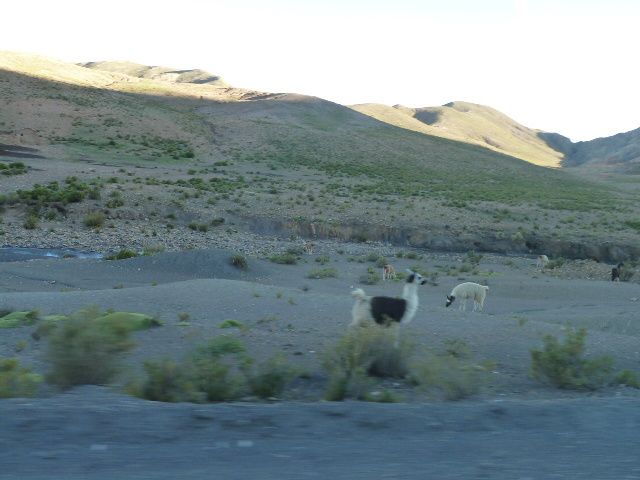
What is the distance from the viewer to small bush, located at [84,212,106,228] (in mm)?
40500

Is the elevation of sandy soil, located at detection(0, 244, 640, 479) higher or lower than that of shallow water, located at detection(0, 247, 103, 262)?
higher

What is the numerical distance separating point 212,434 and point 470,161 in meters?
102

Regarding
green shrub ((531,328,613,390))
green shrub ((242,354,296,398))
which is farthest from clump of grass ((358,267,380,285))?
green shrub ((242,354,296,398))

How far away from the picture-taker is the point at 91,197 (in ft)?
147

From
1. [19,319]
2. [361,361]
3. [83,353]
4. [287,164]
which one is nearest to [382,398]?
[361,361]

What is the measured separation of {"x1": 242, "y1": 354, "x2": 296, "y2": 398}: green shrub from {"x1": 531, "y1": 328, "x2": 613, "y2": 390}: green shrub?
427 cm

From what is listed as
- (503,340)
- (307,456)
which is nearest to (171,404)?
(307,456)

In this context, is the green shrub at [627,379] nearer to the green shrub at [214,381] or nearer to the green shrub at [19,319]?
the green shrub at [214,381]

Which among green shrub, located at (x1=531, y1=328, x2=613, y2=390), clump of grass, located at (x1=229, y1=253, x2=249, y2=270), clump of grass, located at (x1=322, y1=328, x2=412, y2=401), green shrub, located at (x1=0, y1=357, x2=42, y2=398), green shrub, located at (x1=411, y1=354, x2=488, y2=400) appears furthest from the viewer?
clump of grass, located at (x1=229, y1=253, x2=249, y2=270)

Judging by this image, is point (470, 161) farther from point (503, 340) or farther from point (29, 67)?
point (503, 340)

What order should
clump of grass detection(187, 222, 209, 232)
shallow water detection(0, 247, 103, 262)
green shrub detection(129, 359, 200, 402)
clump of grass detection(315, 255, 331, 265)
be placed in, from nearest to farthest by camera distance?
green shrub detection(129, 359, 200, 402) → shallow water detection(0, 247, 103, 262) → clump of grass detection(315, 255, 331, 265) → clump of grass detection(187, 222, 209, 232)

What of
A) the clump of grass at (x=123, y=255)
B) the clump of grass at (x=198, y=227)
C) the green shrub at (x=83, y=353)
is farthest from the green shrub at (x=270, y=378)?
the clump of grass at (x=198, y=227)

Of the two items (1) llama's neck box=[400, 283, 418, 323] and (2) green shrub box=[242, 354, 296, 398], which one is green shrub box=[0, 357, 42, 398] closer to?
(2) green shrub box=[242, 354, 296, 398]

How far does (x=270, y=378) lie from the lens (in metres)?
9.95
